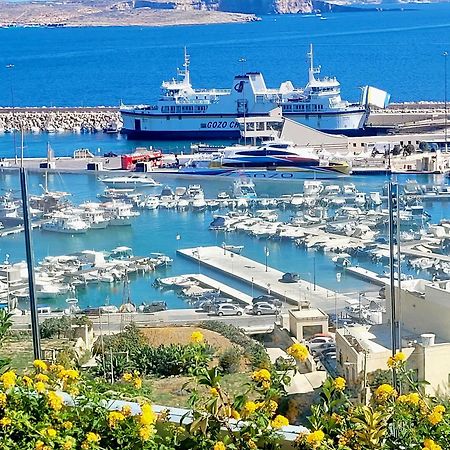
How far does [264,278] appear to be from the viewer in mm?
7492

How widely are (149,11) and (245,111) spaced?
68095 millimetres

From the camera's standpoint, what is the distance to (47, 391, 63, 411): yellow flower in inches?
68.4

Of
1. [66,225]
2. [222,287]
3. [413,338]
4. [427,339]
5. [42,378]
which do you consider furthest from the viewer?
[66,225]

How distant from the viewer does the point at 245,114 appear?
882 inches

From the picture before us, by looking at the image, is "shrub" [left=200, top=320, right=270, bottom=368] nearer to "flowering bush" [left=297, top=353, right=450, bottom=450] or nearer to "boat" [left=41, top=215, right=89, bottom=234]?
"flowering bush" [left=297, top=353, right=450, bottom=450]

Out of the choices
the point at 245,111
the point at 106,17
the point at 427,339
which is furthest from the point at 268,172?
the point at 106,17

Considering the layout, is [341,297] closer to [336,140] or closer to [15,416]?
[15,416]

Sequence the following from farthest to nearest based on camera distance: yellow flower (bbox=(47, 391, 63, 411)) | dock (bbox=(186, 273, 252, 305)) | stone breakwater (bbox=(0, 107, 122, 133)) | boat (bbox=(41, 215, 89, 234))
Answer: stone breakwater (bbox=(0, 107, 122, 133)) < boat (bbox=(41, 215, 89, 234)) < dock (bbox=(186, 273, 252, 305)) < yellow flower (bbox=(47, 391, 63, 411))

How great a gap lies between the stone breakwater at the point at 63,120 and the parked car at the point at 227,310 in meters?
17.3

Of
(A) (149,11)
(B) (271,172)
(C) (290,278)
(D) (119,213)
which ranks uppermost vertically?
(A) (149,11)

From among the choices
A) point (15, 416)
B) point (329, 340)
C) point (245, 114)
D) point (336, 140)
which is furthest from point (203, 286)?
point (245, 114)

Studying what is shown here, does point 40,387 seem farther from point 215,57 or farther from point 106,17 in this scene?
point 106,17

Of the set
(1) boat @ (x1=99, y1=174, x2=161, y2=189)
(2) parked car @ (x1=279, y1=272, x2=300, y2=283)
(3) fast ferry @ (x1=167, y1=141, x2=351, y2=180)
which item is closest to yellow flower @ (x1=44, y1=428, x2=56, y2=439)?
(2) parked car @ (x1=279, y1=272, x2=300, y2=283)

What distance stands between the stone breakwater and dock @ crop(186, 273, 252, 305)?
53.2 feet
